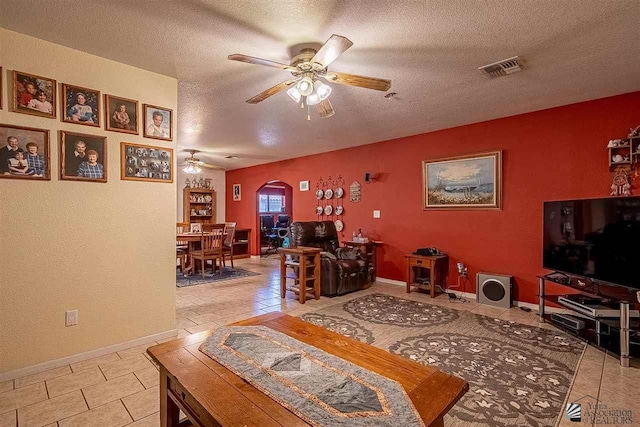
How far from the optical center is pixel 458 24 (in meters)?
2.13

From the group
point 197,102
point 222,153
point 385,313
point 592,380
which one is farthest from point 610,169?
point 222,153

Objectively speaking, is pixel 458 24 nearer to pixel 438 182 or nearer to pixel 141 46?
pixel 141 46

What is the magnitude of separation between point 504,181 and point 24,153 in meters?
5.18

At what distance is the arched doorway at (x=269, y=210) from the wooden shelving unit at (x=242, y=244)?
262 mm

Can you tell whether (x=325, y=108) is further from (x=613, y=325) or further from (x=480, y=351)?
(x=613, y=325)

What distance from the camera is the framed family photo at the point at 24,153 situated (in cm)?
226

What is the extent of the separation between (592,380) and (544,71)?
2607 mm

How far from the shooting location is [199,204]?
923cm

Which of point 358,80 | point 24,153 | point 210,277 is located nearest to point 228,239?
point 210,277

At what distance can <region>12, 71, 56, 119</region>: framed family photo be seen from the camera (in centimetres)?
229

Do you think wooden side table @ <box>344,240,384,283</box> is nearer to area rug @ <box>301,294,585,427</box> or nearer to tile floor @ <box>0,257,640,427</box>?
area rug @ <box>301,294,585,427</box>

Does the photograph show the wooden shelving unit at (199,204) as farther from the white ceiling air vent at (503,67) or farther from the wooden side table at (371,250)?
the white ceiling air vent at (503,67)

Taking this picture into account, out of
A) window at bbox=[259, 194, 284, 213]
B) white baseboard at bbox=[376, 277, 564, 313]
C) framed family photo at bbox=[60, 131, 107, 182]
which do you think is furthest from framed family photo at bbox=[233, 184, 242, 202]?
framed family photo at bbox=[60, 131, 107, 182]

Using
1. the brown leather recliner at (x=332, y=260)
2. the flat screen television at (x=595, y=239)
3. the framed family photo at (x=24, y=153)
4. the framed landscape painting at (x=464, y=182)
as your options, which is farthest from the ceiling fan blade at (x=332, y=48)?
the framed landscape painting at (x=464, y=182)
